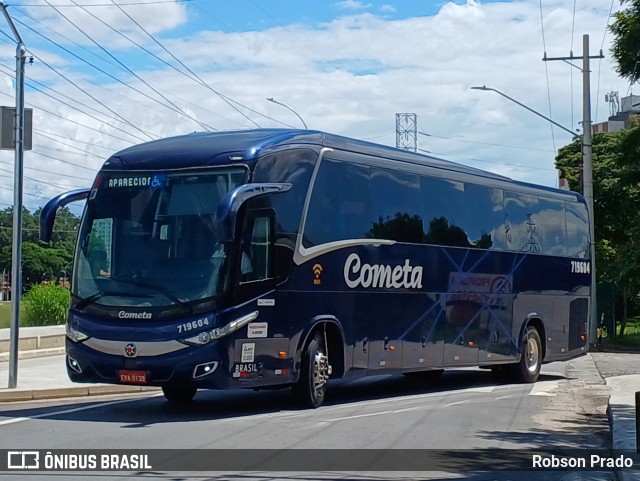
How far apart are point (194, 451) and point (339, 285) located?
551 centimetres

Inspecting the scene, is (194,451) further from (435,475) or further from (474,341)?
(474,341)

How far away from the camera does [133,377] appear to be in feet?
45.7

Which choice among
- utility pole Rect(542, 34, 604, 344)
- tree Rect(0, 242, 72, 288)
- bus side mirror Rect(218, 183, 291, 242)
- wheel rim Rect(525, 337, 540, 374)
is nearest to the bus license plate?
bus side mirror Rect(218, 183, 291, 242)

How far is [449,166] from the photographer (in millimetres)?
19812

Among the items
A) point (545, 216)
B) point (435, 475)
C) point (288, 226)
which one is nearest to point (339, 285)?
point (288, 226)

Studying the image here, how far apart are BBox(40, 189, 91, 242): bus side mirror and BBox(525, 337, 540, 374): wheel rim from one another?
10.7 meters

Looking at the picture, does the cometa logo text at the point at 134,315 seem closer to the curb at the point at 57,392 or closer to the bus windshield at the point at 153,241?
the bus windshield at the point at 153,241

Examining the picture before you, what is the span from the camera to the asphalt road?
37.2ft

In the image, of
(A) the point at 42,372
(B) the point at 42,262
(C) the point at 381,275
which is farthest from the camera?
(B) the point at 42,262

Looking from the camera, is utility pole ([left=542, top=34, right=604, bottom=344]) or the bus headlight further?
utility pole ([left=542, top=34, right=604, bottom=344])

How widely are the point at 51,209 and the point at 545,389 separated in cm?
1053

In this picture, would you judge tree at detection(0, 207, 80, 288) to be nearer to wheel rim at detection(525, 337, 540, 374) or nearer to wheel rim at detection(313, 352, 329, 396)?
wheel rim at detection(525, 337, 540, 374)

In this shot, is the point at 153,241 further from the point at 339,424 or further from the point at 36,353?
the point at 36,353

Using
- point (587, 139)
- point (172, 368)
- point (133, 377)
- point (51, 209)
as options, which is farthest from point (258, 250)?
point (587, 139)
